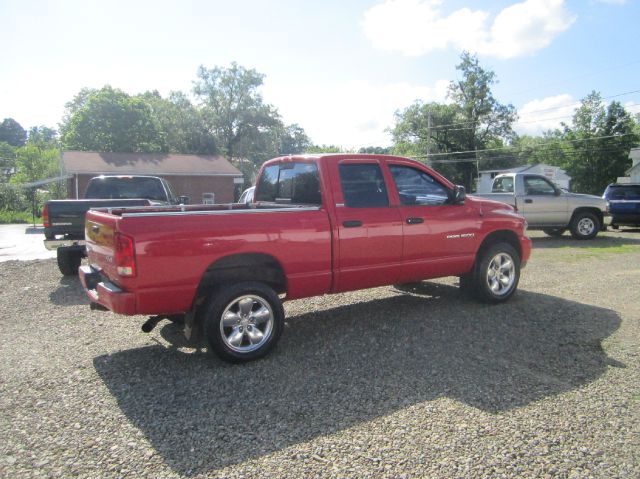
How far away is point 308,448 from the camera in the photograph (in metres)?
3.16

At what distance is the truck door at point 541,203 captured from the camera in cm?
1361

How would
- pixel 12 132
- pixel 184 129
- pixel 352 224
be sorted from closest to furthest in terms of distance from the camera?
pixel 352 224 < pixel 184 129 < pixel 12 132

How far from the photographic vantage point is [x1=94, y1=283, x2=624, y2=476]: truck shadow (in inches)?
134

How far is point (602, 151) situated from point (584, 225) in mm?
→ 39561

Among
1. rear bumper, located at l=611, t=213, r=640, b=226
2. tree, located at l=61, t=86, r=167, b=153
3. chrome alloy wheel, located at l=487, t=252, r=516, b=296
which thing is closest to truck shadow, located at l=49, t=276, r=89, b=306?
chrome alloy wheel, located at l=487, t=252, r=516, b=296

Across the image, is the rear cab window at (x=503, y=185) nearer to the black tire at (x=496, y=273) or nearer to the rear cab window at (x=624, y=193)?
the rear cab window at (x=624, y=193)

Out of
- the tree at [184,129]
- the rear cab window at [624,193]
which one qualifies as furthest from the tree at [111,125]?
the rear cab window at [624,193]

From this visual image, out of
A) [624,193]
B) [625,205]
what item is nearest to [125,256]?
[625,205]

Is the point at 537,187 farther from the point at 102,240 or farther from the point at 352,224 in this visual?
the point at 102,240

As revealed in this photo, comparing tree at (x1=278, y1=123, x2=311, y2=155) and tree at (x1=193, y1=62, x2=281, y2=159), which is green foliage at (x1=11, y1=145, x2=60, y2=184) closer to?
tree at (x1=193, y1=62, x2=281, y2=159)

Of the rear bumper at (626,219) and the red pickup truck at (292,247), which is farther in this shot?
the rear bumper at (626,219)

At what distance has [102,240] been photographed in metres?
4.50

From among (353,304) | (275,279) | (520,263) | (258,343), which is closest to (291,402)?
(258,343)

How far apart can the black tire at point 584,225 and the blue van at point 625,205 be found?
3480 mm
